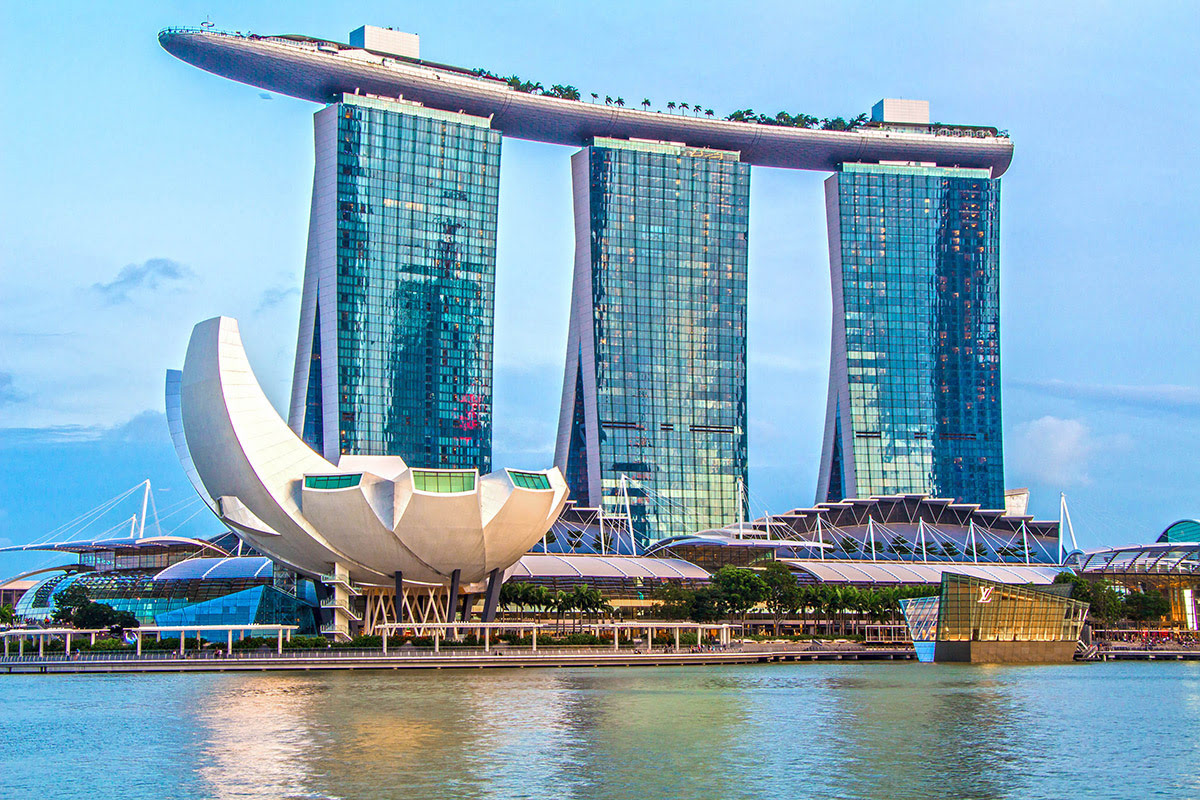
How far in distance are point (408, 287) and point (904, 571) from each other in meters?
59.7

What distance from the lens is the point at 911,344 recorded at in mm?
168250

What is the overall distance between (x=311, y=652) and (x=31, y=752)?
4281 cm

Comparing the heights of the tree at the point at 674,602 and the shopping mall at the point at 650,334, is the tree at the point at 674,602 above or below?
below

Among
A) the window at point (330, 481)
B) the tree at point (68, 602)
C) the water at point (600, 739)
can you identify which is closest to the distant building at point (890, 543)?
the window at point (330, 481)

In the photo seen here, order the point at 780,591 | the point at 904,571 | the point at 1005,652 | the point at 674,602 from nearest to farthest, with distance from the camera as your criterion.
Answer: the point at 1005,652 → the point at 674,602 → the point at 780,591 → the point at 904,571

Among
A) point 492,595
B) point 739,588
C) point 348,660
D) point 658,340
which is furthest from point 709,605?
point 658,340

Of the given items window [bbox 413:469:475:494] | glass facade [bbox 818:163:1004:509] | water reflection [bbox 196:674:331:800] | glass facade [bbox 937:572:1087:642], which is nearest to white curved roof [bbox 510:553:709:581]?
window [bbox 413:469:475:494]

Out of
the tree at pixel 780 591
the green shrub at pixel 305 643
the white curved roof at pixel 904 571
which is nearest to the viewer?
the green shrub at pixel 305 643

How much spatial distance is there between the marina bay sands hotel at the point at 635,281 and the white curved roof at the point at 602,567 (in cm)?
1946

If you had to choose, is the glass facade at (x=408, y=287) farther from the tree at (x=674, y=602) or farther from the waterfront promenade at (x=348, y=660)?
the waterfront promenade at (x=348, y=660)

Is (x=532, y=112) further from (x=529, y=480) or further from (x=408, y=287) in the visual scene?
(x=529, y=480)

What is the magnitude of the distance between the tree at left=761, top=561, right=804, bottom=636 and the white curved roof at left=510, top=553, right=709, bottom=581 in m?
10.6

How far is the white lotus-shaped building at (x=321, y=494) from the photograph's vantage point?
315 ft

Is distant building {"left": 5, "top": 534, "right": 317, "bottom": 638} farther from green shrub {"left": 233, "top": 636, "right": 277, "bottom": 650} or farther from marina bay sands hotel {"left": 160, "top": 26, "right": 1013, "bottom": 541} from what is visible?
marina bay sands hotel {"left": 160, "top": 26, "right": 1013, "bottom": 541}
